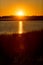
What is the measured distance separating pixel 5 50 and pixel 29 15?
0.26m

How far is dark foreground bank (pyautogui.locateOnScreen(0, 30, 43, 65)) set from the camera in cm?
88

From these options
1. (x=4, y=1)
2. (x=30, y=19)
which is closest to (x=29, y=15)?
(x=30, y=19)

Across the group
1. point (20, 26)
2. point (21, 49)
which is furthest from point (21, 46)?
point (20, 26)

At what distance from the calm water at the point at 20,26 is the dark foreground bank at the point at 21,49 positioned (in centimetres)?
4

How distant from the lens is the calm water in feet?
3.00

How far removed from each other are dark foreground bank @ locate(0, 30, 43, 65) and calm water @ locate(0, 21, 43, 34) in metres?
0.04

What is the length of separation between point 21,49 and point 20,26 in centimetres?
14

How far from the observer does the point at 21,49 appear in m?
0.90

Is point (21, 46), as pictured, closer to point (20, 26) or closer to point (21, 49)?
point (21, 49)

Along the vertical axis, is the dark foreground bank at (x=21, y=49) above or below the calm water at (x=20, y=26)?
below

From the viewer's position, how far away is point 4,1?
997 mm

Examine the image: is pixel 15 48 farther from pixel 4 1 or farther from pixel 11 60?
pixel 4 1

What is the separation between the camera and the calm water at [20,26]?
0.91 metres

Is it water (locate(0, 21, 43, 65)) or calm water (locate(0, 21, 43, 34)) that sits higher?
calm water (locate(0, 21, 43, 34))
